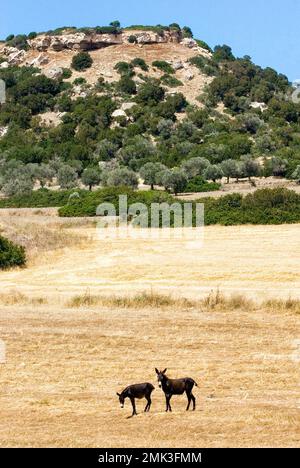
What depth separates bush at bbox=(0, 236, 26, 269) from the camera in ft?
111

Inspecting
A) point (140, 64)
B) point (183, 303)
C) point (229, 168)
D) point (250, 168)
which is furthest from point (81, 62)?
point (183, 303)

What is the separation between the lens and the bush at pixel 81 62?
13975cm

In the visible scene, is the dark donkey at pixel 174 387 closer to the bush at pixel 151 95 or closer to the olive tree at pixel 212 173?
the olive tree at pixel 212 173

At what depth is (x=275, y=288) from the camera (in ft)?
88.3

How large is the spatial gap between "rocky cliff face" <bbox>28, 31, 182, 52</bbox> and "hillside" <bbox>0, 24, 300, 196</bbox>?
0.22m

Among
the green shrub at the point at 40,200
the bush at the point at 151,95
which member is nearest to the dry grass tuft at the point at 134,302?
the green shrub at the point at 40,200

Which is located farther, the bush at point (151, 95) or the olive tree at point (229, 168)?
the bush at point (151, 95)

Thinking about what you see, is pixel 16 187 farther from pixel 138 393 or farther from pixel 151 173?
pixel 138 393

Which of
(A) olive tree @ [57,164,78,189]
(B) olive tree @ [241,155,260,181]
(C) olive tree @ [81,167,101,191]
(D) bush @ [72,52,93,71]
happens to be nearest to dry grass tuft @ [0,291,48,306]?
(C) olive tree @ [81,167,101,191]

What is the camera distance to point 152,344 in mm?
17641

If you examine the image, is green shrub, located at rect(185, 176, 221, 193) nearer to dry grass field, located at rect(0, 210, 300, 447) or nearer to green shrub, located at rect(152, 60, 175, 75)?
dry grass field, located at rect(0, 210, 300, 447)

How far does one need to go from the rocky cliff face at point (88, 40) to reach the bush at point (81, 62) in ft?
25.4

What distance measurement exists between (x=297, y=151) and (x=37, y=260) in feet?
196

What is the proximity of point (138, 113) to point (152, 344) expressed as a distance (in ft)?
337
